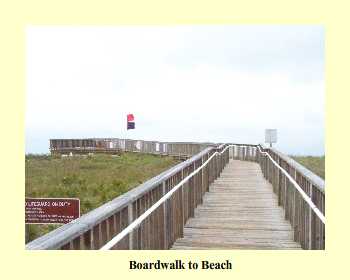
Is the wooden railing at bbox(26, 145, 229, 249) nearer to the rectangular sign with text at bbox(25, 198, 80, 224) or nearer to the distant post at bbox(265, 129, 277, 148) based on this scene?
the rectangular sign with text at bbox(25, 198, 80, 224)

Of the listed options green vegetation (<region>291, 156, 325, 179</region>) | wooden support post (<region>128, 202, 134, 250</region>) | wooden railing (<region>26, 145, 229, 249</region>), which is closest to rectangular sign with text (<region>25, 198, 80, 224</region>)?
wooden railing (<region>26, 145, 229, 249</region>)

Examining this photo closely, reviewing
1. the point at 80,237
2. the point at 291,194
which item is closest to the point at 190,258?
the point at 80,237

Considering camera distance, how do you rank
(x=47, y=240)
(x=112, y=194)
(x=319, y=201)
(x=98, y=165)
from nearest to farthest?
(x=47, y=240) < (x=319, y=201) < (x=112, y=194) < (x=98, y=165)

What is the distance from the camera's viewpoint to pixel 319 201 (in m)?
6.62

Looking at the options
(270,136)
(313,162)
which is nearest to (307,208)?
(270,136)

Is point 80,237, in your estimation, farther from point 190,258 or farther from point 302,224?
point 302,224

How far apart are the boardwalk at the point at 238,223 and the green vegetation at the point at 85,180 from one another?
4.63 metres

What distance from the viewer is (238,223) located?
10.2 meters

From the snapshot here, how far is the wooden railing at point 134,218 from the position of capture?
3.93 meters

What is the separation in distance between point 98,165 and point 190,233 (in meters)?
24.7

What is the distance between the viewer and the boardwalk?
8586 millimetres

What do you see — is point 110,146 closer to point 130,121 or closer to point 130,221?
point 130,121

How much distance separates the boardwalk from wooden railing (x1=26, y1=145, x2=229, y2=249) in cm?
33

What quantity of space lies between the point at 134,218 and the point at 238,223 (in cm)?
472
